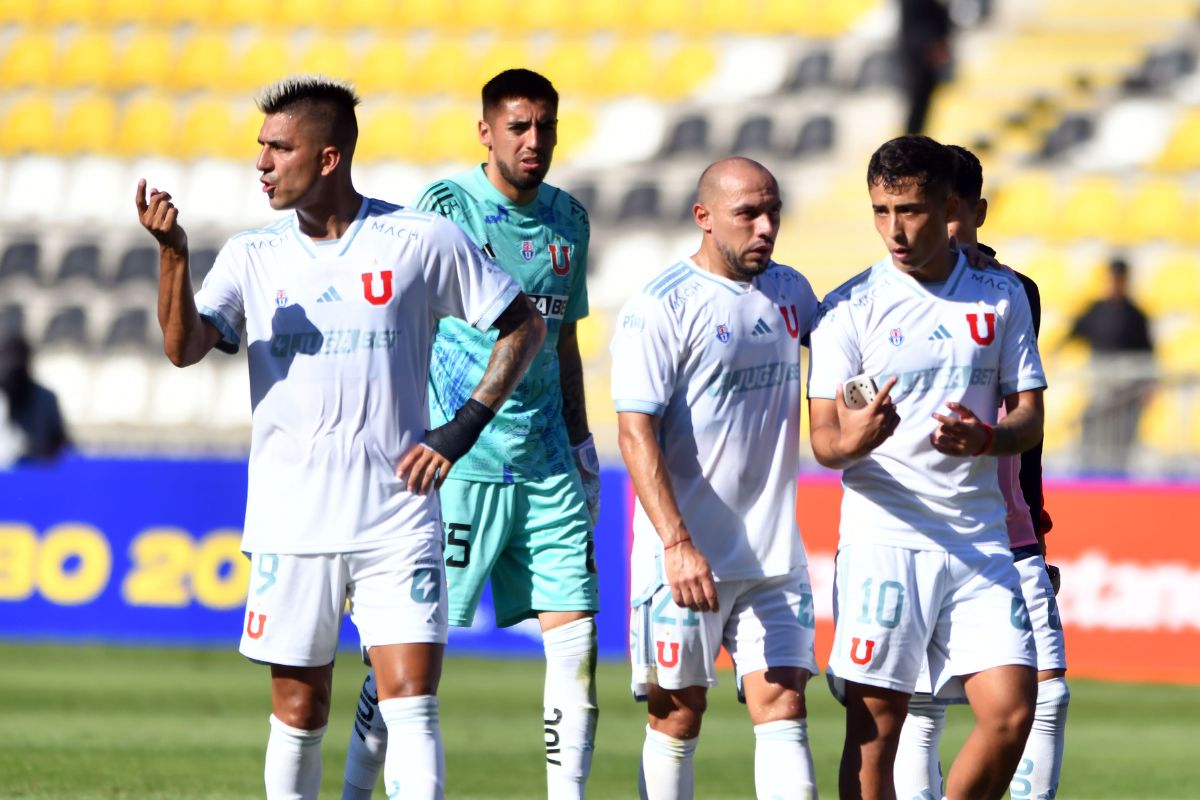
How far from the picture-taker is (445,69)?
930 inches

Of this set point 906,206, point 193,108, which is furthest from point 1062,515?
point 193,108

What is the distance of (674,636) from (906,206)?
1.51 m

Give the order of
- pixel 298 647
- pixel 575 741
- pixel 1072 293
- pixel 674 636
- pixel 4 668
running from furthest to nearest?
pixel 1072 293 → pixel 4 668 → pixel 575 741 → pixel 674 636 → pixel 298 647

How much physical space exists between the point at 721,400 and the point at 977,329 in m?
0.81

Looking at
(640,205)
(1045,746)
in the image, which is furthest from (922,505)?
(640,205)

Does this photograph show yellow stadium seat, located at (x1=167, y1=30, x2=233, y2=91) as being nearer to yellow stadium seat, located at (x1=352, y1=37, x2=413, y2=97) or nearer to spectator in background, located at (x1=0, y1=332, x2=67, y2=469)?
yellow stadium seat, located at (x1=352, y1=37, x2=413, y2=97)

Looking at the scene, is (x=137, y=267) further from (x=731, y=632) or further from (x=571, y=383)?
(x=731, y=632)

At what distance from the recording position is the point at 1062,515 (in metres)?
13.6

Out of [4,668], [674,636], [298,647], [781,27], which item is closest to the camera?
[298,647]

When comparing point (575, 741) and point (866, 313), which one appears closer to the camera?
point (866, 313)

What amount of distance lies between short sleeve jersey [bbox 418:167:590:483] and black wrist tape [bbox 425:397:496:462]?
896mm

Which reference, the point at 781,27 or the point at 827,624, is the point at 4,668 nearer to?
the point at 827,624

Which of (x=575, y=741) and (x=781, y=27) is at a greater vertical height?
(x=781, y=27)

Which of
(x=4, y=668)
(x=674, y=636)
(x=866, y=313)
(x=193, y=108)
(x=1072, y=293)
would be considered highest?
(x=193, y=108)
